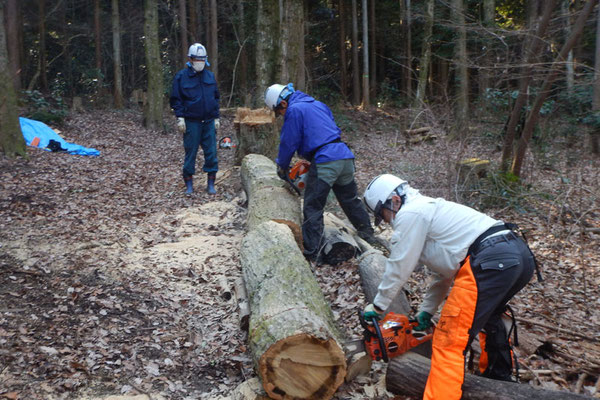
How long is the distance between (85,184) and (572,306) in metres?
7.53

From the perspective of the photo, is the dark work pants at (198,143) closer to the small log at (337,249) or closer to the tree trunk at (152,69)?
the small log at (337,249)

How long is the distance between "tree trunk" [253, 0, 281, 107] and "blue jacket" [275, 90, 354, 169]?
5045 millimetres

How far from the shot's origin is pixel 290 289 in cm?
379

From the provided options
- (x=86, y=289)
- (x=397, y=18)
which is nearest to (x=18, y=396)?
(x=86, y=289)

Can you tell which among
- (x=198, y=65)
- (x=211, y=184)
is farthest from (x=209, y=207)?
(x=198, y=65)

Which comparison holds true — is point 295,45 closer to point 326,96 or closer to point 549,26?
point 549,26

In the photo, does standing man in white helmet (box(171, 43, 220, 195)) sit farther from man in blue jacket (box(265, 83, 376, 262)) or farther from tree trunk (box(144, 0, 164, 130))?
tree trunk (box(144, 0, 164, 130))

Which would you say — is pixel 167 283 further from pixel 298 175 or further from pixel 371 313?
pixel 371 313

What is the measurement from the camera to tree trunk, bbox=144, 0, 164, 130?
46.5 ft

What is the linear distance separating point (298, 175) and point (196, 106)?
8.96 feet

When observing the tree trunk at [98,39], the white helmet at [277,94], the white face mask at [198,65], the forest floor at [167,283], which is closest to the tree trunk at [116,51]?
the tree trunk at [98,39]

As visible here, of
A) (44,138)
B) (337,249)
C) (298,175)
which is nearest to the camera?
(337,249)

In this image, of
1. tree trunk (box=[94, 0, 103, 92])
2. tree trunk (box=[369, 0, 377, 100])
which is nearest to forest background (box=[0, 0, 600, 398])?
tree trunk (box=[94, 0, 103, 92])

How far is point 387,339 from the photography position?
10.7ft
